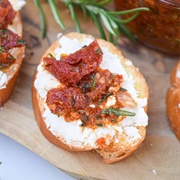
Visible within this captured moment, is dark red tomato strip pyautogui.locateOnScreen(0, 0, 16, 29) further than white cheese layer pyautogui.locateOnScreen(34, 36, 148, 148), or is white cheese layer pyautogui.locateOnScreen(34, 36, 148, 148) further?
dark red tomato strip pyautogui.locateOnScreen(0, 0, 16, 29)

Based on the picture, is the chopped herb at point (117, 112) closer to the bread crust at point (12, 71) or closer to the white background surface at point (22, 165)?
the white background surface at point (22, 165)

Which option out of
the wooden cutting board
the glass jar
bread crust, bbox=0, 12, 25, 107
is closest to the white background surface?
the wooden cutting board

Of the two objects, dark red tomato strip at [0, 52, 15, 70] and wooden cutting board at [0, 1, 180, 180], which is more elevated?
dark red tomato strip at [0, 52, 15, 70]

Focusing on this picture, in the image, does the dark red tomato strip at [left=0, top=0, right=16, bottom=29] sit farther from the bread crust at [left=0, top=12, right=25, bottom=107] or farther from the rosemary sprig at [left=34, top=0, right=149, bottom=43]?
the rosemary sprig at [left=34, top=0, right=149, bottom=43]

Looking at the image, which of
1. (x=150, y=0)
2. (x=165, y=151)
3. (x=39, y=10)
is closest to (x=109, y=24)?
(x=150, y=0)

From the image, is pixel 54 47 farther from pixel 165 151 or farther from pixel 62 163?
pixel 165 151

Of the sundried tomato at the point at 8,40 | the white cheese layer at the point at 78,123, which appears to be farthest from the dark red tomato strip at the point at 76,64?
the sundried tomato at the point at 8,40

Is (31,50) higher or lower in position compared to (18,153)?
higher
